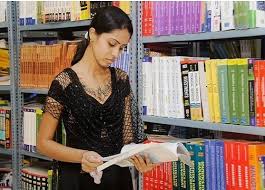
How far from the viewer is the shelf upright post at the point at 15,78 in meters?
2.48

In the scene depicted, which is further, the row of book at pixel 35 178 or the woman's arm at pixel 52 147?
the row of book at pixel 35 178

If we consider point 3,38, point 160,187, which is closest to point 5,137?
point 3,38

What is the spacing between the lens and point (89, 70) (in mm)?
1524

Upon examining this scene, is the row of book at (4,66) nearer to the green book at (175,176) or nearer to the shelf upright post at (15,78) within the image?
the shelf upright post at (15,78)

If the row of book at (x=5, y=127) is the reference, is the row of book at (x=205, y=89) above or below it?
above

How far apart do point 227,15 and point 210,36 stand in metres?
0.11

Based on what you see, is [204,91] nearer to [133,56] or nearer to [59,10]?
[133,56]

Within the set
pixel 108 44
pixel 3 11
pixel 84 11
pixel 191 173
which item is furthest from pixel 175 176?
pixel 3 11

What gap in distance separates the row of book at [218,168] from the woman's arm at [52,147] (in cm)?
53

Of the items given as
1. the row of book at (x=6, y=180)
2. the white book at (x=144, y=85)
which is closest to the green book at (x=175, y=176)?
the white book at (x=144, y=85)

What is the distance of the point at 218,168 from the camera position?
1634mm

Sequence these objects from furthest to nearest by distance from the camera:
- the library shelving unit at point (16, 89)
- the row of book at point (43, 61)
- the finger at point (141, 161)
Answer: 1. the library shelving unit at point (16, 89)
2. the row of book at point (43, 61)
3. the finger at point (141, 161)

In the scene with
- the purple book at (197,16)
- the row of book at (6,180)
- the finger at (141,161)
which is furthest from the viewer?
the row of book at (6,180)

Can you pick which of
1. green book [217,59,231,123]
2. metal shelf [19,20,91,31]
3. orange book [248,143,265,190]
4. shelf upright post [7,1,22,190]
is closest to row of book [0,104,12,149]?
shelf upright post [7,1,22,190]
